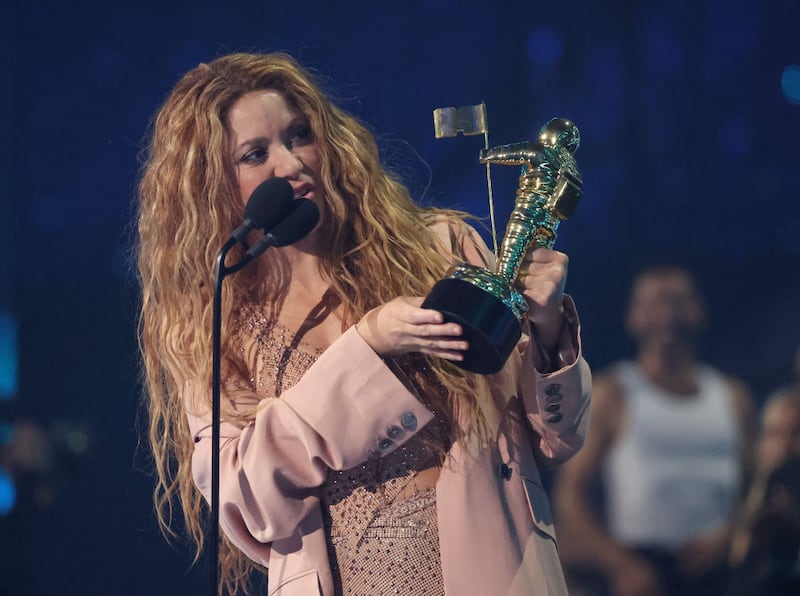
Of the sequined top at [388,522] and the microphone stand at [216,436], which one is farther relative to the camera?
the sequined top at [388,522]

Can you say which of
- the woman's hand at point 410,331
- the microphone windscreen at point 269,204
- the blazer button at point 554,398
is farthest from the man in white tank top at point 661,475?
the microphone windscreen at point 269,204

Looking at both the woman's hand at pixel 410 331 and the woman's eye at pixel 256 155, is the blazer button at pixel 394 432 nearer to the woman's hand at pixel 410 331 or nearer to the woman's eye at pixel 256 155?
the woman's hand at pixel 410 331

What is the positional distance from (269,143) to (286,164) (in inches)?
2.5

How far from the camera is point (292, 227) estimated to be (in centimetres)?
120

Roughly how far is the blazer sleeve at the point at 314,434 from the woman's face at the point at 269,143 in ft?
0.95

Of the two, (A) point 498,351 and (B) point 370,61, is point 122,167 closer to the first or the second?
(B) point 370,61

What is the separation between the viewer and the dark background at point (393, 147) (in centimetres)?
236

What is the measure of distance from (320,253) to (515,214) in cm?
39

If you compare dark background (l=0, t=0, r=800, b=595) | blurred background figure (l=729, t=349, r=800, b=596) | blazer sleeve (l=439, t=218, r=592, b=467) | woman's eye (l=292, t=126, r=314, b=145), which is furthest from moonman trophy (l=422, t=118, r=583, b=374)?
blurred background figure (l=729, t=349, r=800, b=596)

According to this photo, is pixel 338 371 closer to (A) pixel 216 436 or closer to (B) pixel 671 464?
(A) pixel 216 436

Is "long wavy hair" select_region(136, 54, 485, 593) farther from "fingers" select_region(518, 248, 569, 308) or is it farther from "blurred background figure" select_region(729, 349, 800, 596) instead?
"blurred background figure" select_region(729, 349, 800, 596)

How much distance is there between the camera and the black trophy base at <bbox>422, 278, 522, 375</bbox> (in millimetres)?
1112

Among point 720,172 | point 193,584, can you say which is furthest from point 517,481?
point 720,172

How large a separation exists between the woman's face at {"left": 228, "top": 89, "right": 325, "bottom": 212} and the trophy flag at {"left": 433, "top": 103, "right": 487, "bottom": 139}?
0.21 m
